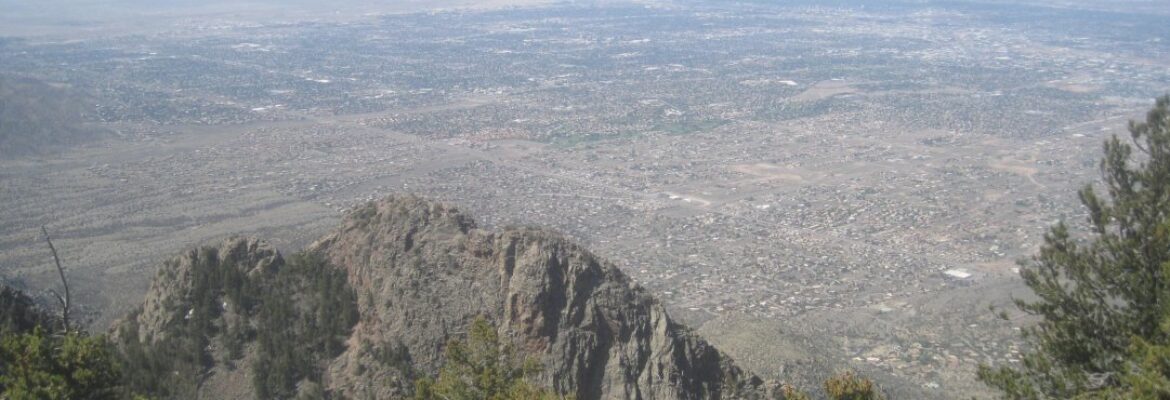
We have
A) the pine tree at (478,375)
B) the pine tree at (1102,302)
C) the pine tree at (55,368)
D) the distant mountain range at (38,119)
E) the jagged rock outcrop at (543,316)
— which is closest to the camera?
the pine tree at (55,368)

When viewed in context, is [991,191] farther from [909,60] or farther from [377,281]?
[909,60]

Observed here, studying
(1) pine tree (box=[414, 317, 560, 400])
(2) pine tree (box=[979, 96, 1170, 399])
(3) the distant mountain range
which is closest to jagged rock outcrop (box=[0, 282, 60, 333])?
(1) pine tree (box=[414, 317, 560, 400])

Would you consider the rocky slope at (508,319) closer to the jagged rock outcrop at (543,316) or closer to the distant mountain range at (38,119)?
the jagged rock outcrop at (543,316)

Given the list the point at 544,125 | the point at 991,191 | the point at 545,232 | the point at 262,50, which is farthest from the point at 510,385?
the point at 262,50

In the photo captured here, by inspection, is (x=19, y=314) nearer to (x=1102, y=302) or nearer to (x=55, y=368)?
(x=55, y=368)

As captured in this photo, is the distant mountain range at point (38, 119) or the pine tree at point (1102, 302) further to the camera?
the distant mountain range at point (38, 119)

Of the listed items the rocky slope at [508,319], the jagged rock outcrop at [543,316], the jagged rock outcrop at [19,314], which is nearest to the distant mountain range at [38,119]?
the jagged rock outcrop at [19,314]
